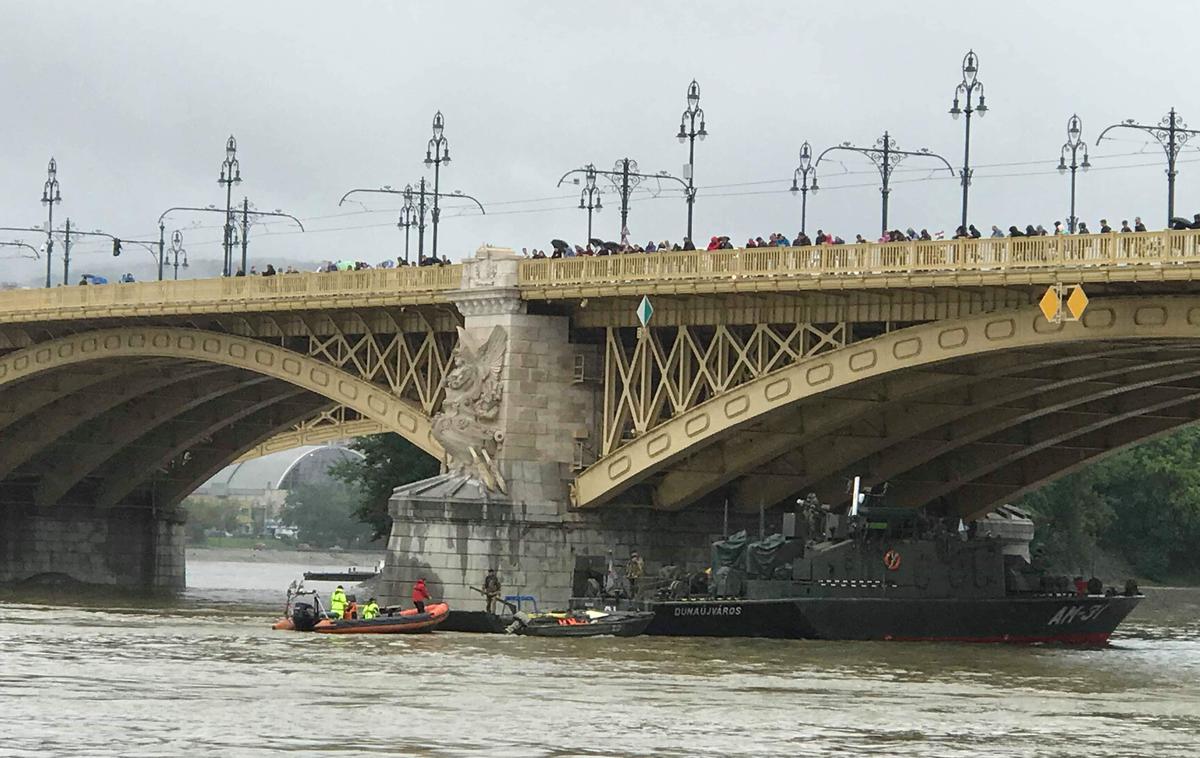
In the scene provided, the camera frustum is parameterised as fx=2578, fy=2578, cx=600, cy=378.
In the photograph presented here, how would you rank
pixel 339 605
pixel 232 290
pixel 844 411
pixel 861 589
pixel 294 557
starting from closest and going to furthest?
pixel 339 605 < pixel 861 589 < pixel 844 411 < pixel 232 290 < pixel 294 557

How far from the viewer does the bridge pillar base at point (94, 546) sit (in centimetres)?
9938

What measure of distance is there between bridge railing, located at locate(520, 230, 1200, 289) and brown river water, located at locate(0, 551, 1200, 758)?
8.56 metres

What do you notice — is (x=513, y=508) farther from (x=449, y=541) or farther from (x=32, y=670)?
(x=32, y=670)

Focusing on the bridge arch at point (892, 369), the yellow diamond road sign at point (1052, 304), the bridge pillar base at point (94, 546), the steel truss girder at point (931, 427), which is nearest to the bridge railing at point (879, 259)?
the yellow diamond road sign at point (1052, 304)

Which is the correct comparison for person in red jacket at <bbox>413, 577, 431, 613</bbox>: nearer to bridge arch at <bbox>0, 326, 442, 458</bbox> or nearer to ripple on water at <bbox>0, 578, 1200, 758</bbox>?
ripple on water at <bbox>0, 578, 1200, 758</bbox>

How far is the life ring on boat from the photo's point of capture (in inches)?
2426

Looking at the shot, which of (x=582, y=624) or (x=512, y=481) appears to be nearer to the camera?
(x=582, y=624)

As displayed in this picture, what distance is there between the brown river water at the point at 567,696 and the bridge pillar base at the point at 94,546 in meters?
34.5

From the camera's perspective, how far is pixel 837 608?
6081cm

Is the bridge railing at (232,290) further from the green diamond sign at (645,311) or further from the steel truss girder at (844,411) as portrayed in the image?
the steel truss girder at (844,411)

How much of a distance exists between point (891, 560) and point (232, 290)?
2421 centimetres

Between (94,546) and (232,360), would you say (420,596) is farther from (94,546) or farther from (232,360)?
(94,546)

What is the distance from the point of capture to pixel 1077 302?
53.1m

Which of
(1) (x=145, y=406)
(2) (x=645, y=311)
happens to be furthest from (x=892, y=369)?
(1) (x=145, y=406)
